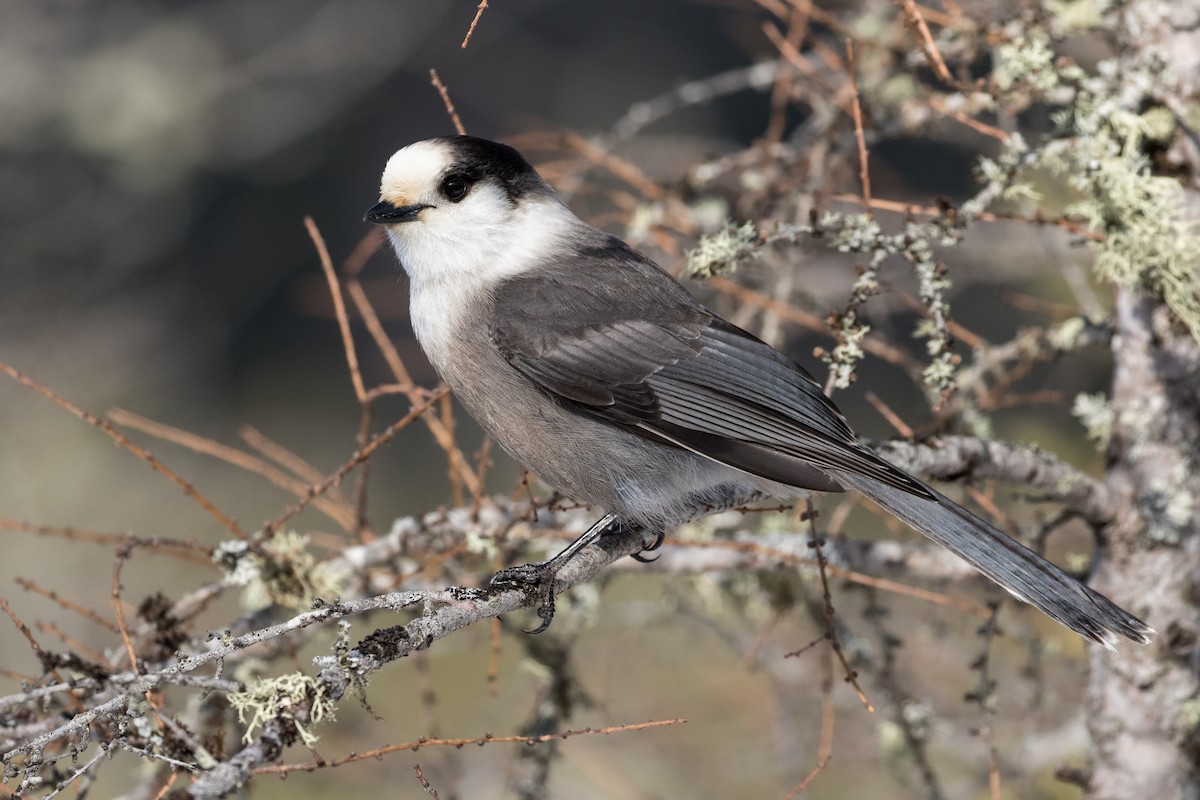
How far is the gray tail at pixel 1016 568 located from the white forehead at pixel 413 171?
1.29 m

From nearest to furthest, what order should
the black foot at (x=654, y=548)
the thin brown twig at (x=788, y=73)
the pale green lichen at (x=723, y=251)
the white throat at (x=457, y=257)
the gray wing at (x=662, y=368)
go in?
the pale green lichen at (x=723, y=251)
the gray wing at (x=662, y=368)
the black foot at (x=654, y=548)
the white throat at (x=457, y=257)
the thin brown twig at (x=788, y=73)

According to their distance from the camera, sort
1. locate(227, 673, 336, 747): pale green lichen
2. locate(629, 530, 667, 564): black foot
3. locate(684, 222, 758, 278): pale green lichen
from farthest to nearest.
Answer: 1. locate(629, 530, 667, 564): black foot
2. locate(684, 222, 758, 278): pale green lichen
3. locate(227, 673, 336, 747): pale green lichen

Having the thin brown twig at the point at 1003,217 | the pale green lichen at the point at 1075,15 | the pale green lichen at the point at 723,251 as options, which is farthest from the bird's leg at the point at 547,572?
the pale green lichen at the point at 1075,15

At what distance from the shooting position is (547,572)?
2359mm

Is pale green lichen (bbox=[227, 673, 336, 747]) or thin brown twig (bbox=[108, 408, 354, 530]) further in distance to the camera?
thin brown twig (bbox=[108, 408, 354, 530])

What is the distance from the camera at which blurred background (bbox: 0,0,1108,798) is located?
697 cm

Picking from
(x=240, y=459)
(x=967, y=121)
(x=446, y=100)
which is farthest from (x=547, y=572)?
(x=967, y=121)

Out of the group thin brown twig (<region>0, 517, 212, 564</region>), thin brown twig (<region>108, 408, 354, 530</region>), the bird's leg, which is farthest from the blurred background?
thin brown twig (<region>0, 517, 212, 564</region>)

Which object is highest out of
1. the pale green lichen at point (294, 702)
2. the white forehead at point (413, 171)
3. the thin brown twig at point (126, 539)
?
the white forehead at point (413, 171)

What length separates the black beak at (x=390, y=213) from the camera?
2.77m

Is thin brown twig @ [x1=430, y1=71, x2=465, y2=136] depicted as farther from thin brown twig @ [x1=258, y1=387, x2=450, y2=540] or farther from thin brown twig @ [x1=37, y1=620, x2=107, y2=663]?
thin brown twig @ [x1=37, y1=620, x2=107, y2=663]

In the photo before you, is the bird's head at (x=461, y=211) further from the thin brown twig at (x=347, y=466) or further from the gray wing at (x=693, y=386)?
the thin brown twig at (x=347, y=466)

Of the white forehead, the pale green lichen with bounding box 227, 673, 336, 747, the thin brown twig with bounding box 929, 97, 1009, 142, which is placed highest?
the white forehead

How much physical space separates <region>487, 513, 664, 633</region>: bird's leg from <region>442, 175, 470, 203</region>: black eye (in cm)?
87
